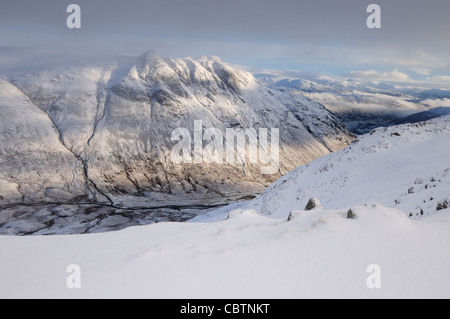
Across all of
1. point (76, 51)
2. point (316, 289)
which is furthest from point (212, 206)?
point (76, 51)

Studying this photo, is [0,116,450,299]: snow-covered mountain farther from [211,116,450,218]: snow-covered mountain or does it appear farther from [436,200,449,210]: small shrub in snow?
[211,116,450,218]: snow-covered mountain

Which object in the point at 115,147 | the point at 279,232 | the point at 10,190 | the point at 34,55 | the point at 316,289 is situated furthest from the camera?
the point at 34,55

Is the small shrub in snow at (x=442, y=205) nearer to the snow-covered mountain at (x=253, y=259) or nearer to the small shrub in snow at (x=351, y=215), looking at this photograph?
the snow-covered mountain at (x=253, y=259)

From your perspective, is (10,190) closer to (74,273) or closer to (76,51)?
(74,273)

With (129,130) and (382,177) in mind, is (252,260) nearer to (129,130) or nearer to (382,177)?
(382,177)

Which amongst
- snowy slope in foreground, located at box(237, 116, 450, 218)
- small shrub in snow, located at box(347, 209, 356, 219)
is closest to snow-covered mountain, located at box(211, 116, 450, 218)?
snowy slope in foreground, located at box(237, 116, 450, 218)

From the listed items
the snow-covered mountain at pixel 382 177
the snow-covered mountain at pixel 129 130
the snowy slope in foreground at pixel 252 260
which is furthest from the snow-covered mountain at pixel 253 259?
the snow-covered mountain at pixel 129 130

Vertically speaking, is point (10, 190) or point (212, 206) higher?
point (10, 190)
